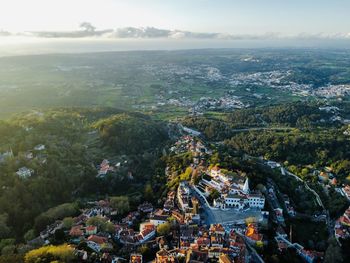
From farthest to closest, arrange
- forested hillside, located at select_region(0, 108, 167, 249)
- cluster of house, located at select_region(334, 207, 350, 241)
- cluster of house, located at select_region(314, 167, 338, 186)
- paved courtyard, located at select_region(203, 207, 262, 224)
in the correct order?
1. cluster of house, located at select_region(314, 167, 338, 186)
2. forested hillside, located at select_region(0, 108, 167, 249)
3. cluster of house, located at select_region(334, 207, 350, 241)
4. paved courtyard, located at select_region(203, 207, 262, 224)

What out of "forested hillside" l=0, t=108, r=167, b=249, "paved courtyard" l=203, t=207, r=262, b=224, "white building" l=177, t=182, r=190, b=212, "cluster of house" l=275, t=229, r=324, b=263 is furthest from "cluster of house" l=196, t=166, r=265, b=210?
"forested hillside" l=0, t=108, r=167, b=249

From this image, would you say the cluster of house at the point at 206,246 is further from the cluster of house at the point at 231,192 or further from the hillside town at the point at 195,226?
the cluster of house at the point at 231,192

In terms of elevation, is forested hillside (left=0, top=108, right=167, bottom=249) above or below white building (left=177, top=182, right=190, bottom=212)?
below

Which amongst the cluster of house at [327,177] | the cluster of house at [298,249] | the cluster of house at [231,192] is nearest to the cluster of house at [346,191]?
the cluster of house at [327,177]

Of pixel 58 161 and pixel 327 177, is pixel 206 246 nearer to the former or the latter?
pixel 58 161

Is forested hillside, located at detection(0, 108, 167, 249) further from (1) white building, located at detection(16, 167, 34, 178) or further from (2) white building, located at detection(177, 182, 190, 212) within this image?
(2) white building, located at detection(177, 182, 190, 212)

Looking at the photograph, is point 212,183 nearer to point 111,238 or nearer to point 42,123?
point 111,238
